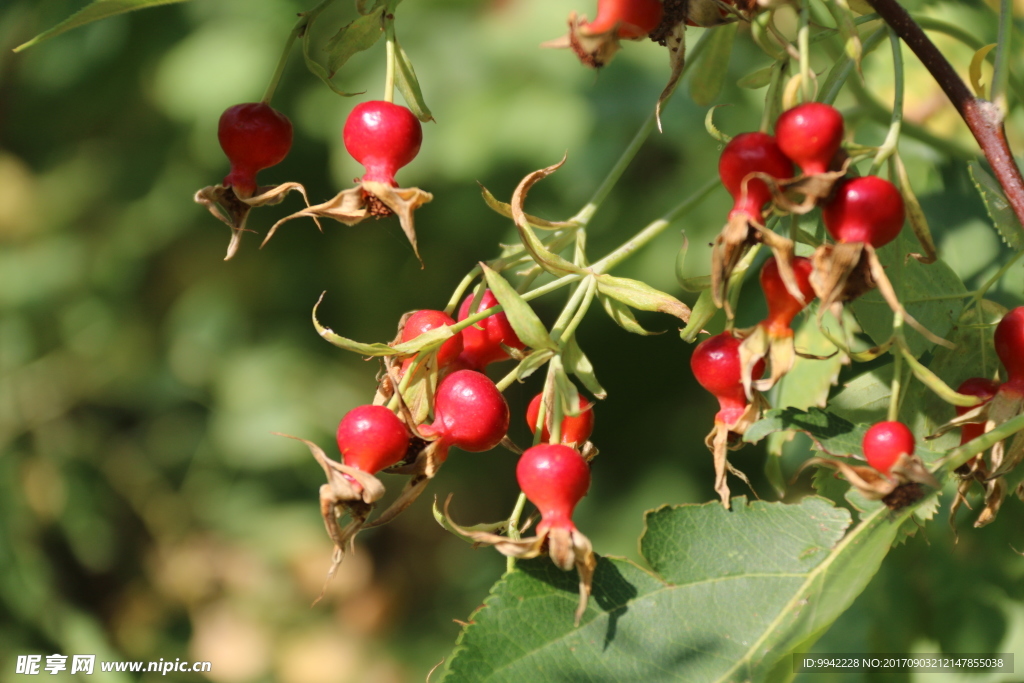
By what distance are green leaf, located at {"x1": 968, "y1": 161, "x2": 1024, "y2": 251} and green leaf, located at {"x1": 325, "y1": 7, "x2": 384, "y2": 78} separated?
24.5 inches

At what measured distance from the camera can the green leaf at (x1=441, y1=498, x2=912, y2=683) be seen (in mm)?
784

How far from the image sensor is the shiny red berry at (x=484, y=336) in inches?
33.5

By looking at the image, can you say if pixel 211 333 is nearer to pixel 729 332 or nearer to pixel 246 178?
pixel 246 178

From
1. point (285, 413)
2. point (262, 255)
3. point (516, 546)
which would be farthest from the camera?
point (262, 255)

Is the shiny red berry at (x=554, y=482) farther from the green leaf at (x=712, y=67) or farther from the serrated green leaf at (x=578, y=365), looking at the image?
the green leaf at (x=712, y=67)

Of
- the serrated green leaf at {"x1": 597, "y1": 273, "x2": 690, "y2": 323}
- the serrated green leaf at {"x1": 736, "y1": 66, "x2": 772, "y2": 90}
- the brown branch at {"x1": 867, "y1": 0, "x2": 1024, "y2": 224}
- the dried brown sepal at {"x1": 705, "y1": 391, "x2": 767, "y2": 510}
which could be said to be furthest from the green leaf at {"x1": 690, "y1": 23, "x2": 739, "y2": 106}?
the dried brown sepal at {"x1": 705, "y1": 391, "x2": 767, "y2": 510}

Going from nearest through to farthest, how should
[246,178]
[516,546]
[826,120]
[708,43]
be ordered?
[826,120]
[516,546]
[246,178]
[708,43]

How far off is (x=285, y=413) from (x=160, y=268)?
613 mm

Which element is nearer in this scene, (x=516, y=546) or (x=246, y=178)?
(x=516, y=546)

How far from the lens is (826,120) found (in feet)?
2.00

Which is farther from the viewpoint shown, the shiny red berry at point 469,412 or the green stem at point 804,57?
the shiny red berry at point 469,412

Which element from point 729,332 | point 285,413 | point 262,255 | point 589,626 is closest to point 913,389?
point 729,332

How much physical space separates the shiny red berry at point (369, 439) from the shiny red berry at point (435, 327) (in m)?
0.10

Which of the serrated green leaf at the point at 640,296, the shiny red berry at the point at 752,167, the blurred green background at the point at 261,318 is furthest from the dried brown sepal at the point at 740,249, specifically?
the blurred green background at the point at 261,318
